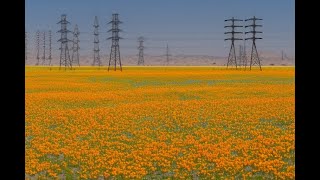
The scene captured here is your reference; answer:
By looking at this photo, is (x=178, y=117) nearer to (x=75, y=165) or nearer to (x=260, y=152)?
(x=260, y=152)

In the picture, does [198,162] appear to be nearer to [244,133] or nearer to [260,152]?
[260,152]

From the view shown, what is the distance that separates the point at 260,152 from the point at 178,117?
32.5ft

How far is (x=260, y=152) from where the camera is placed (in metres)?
14.6

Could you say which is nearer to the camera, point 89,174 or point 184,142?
point 89,174

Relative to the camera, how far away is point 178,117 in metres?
24.3

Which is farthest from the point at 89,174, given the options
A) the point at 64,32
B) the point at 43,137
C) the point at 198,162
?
the point at 64,32

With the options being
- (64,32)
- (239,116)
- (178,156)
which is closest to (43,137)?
(178,156)

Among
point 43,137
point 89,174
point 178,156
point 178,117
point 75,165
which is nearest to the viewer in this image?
point 89,174
